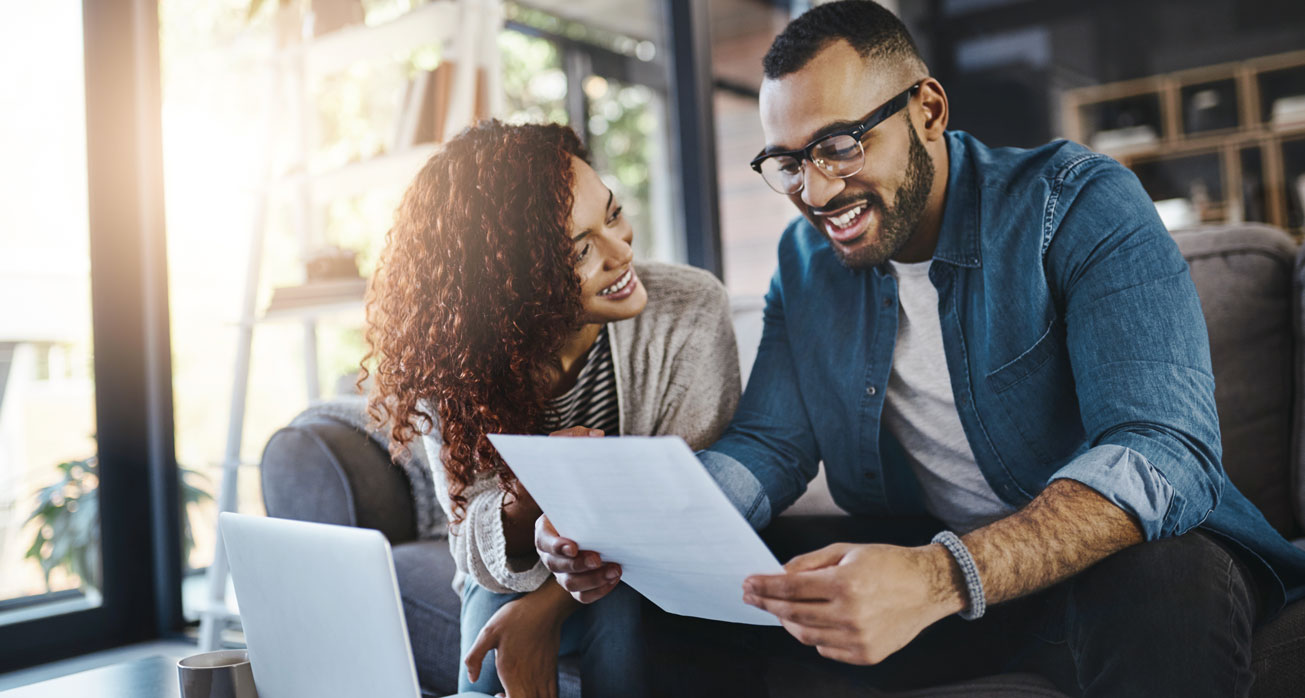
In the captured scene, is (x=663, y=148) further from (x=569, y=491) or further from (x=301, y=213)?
(x=569, y=491)

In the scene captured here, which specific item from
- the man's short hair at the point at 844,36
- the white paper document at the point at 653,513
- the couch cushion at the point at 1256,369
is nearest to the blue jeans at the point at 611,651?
the white paper document at the point at 653,513

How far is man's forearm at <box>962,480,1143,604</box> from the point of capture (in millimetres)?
891

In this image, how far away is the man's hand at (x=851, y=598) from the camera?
32.0 inches

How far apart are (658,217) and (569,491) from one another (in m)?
3.49

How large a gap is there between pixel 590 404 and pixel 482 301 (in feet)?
0.67

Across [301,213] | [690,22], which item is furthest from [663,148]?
[301,213]

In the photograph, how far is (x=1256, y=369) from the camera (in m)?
1.45

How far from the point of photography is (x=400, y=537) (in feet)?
5.73

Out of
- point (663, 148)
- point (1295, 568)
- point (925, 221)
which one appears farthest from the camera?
point (663, 148)

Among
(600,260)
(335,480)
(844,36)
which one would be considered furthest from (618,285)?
(335,480)

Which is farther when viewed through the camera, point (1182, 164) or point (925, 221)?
point (1182, 164)

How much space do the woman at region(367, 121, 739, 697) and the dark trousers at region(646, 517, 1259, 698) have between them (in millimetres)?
184

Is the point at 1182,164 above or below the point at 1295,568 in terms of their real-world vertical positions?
above

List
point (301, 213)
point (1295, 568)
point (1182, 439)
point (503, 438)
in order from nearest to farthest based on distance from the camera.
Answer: point (503, 438), point (1182, 439), point (1295, 568), point (301, 213)
